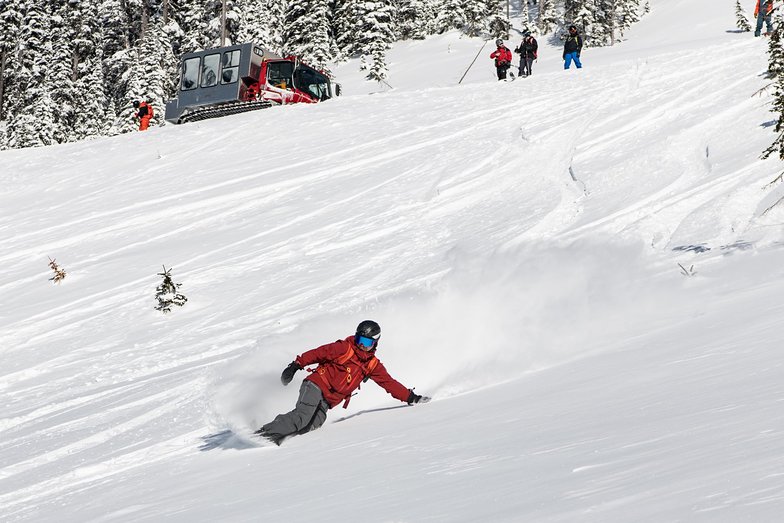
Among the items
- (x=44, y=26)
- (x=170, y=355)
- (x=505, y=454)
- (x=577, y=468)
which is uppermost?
(x=44, y=26)

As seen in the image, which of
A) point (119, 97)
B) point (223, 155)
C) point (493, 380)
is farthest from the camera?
point (119, 97)

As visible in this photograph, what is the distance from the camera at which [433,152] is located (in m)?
19.5

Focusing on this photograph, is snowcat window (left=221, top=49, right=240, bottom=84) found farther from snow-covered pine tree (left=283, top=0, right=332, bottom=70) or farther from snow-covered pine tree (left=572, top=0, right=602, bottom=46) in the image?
snow-covered pine tree (left=572, top=0, right=602, bottom=46)

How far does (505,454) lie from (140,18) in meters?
68.1

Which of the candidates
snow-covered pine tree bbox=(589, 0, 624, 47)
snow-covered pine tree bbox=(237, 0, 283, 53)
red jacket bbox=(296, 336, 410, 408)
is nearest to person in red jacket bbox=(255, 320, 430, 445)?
red jacket bbox=(296, 336, 410, 408)

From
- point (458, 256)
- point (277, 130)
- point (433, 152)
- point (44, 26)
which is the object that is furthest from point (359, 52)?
point (458, 256)

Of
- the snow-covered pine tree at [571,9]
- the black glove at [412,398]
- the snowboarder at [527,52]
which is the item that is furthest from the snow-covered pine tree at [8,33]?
the black glove at [412,398]

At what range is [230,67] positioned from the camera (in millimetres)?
27859

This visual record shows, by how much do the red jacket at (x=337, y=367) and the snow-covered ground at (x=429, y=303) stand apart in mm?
322

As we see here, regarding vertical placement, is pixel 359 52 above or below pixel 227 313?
above

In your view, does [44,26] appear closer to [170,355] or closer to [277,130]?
[277,130]

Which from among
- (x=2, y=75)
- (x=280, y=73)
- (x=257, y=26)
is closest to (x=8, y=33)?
(x=2, y=75)

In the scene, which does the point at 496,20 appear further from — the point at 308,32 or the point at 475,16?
the point at 308,32

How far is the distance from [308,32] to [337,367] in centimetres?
5032
